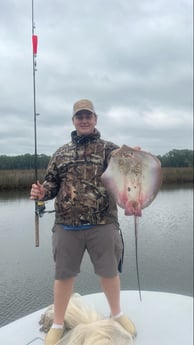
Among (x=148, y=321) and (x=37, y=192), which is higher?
(x=37, y=192)

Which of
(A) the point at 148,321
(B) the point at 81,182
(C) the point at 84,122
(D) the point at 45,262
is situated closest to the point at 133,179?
(B) the point at 81,182

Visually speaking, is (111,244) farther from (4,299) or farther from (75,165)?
(4,299)

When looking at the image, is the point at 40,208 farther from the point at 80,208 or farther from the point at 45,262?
the point at 45,262

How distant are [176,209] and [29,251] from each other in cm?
991

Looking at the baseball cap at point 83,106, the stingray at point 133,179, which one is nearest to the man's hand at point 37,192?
the stingray at point 133,179

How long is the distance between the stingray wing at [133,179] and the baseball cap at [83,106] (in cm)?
41

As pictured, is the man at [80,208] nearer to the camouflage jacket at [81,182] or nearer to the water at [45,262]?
the camouflage jacket at [81,182]

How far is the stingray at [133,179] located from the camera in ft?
8.64

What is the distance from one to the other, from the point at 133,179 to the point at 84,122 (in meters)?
0.56

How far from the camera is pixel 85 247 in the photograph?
281cm

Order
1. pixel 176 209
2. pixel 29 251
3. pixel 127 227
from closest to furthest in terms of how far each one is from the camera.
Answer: pixel 29 251
pixel 127 227
pixel 176 209

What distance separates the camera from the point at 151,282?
5.97 metres

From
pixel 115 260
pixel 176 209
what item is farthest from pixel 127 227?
pixel 176 209

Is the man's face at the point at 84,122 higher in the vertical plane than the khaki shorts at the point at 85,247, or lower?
higher
